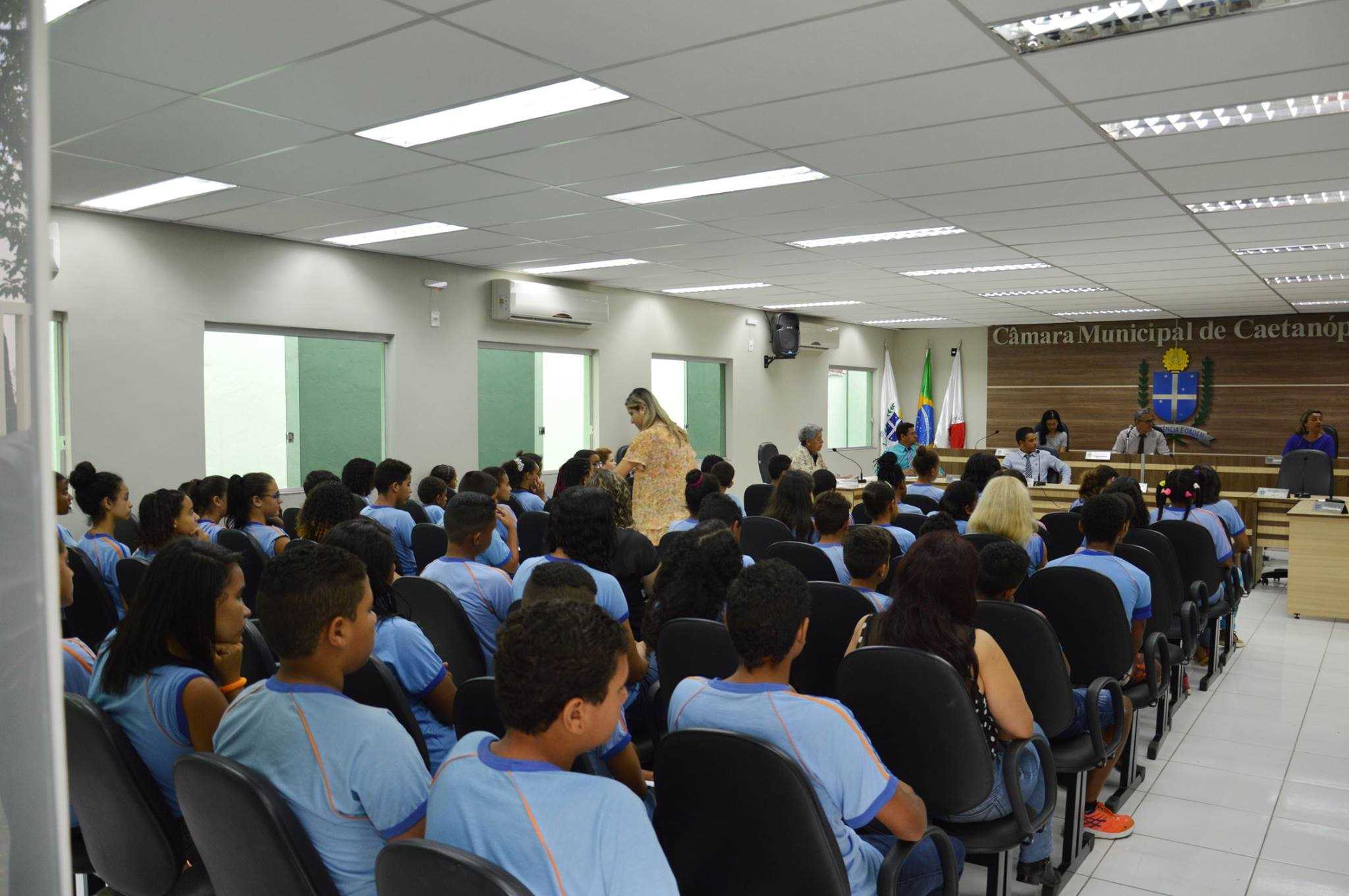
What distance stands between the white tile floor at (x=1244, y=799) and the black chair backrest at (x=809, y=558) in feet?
4.23

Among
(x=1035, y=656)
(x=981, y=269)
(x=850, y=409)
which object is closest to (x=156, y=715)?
(x=1035, y=656)

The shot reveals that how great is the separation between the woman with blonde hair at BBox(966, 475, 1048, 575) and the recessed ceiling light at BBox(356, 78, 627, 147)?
8.15 ft

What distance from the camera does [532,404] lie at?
31.1 feet

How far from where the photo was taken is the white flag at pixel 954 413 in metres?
15.4

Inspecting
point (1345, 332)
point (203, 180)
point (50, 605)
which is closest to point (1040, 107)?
point (50, 605)

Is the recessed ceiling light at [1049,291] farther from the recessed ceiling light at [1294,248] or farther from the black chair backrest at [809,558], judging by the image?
the black chair backrest at [809,558]

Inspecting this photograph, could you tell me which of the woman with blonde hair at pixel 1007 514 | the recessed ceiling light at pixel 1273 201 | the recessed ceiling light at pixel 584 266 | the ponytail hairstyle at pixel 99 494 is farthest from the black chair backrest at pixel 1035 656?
the recessed ceiling light at pixel 584 266

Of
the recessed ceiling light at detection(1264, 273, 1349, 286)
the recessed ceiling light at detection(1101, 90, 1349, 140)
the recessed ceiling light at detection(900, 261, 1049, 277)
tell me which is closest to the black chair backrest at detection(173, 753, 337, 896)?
the recessed ceiling light at detection(1101, 90, 1349, 140)

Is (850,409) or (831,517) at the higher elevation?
(850,409)

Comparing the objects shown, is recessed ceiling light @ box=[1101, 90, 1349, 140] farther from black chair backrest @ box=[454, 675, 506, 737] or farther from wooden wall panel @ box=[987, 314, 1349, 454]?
wooden wall panel @ box=[987, 314, 1349, 454]

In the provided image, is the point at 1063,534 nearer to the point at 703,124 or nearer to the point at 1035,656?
the point at 1035,656

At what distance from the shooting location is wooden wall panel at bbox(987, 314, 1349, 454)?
12.8m

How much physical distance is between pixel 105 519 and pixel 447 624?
2316 mm

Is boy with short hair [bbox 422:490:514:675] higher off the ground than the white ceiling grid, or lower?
lower
